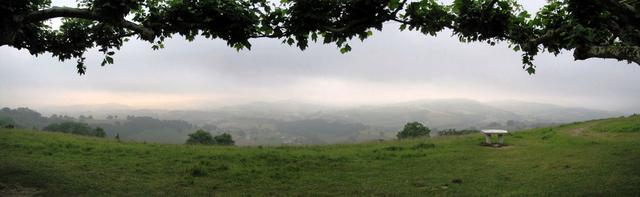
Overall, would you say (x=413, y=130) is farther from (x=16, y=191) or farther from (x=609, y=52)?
(x=16, y=191)

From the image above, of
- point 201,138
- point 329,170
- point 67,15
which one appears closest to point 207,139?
point 201,138

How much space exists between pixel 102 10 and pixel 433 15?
7.97 meters

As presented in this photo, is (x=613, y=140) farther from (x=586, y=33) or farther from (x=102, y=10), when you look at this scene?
(x=102, y=10)

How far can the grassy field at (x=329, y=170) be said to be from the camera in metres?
15.0

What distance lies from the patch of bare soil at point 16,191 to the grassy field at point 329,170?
0.09ft

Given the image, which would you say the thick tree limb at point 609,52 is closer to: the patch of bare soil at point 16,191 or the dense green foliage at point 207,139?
the patch of bare soil at point 16,191

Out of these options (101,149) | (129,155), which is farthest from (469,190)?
(101,149)

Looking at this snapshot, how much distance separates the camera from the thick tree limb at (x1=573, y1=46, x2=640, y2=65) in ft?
35.1

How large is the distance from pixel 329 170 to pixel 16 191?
11.4 m

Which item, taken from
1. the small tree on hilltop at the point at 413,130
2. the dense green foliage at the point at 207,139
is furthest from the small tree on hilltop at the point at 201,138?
the small tree on hilltop at the point at 413,130

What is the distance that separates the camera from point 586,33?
36.4ft

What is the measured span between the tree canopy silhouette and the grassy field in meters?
5.07

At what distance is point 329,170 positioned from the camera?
19.9 metres

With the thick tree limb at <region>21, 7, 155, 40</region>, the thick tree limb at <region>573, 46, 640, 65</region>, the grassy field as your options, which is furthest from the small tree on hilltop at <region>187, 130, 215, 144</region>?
the thick tree limb at <region>573, 46, 640, 65</region>
